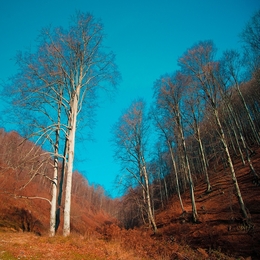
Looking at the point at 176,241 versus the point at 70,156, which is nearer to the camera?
the point at 70,156

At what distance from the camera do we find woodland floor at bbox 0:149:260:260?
5.49 metres

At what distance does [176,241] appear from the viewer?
10312 mm

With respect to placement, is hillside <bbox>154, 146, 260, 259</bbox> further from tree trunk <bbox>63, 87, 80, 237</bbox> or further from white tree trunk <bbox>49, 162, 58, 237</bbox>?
white tree trunk <bbox>49, 162, 58, 237</bbox>

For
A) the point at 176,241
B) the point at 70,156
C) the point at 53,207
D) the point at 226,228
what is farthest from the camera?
the point at 176,241

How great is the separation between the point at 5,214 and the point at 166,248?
16.8 meters

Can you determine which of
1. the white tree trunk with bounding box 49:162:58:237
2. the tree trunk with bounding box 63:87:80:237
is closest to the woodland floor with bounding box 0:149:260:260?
the tree trunk with bounding box 63:87:80:237

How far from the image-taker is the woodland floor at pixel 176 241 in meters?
5.49

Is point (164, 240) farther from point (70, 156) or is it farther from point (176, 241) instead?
point (70, 156)

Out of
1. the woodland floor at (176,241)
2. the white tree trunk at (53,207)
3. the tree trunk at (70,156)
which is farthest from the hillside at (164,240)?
the tree trunk at (70,156)

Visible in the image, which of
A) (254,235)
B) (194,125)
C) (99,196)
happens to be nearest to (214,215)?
(254,235)

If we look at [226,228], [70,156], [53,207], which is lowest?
[226,228]

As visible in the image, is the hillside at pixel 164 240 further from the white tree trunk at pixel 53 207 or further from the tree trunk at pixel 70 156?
A: the tree trunk at pixel 70 156

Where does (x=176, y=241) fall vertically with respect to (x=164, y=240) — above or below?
below

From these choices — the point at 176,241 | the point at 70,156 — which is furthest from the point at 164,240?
the point at 70,156
